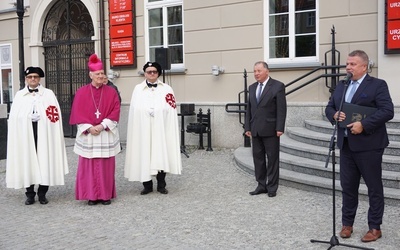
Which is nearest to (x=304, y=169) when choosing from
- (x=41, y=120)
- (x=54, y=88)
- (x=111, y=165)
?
(x=111, y=165)

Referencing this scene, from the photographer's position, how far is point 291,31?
11.3 m

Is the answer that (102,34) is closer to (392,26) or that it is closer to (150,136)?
(150,136)

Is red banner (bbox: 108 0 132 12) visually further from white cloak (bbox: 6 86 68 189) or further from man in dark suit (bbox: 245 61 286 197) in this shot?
man in dark suit (bbox: 245 61 286 197)

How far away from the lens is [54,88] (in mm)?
15867

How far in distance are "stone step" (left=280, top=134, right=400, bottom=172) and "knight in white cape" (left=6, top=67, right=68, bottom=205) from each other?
4.04 m

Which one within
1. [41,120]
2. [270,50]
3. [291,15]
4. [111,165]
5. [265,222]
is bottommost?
[265,222]

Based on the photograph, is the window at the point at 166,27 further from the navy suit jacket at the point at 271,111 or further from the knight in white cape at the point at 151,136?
the navy suit jacket at the point at 271,111

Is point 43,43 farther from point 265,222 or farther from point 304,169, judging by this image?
point 265,222

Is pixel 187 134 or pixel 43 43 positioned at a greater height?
pixel 43 43

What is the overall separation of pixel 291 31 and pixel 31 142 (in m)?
6.28

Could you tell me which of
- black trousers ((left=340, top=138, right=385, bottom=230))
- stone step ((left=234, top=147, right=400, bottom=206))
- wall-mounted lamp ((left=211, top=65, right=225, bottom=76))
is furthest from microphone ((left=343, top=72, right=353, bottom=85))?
wall-mounted lamp ((left=211, top=65, right=225, bottom=76))

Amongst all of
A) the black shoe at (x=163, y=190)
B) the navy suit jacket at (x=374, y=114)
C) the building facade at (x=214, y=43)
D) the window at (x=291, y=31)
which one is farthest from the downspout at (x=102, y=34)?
the navy suit jacket at (x=374, y=114)

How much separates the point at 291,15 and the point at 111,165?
5834 mm

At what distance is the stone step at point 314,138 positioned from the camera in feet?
25.5
